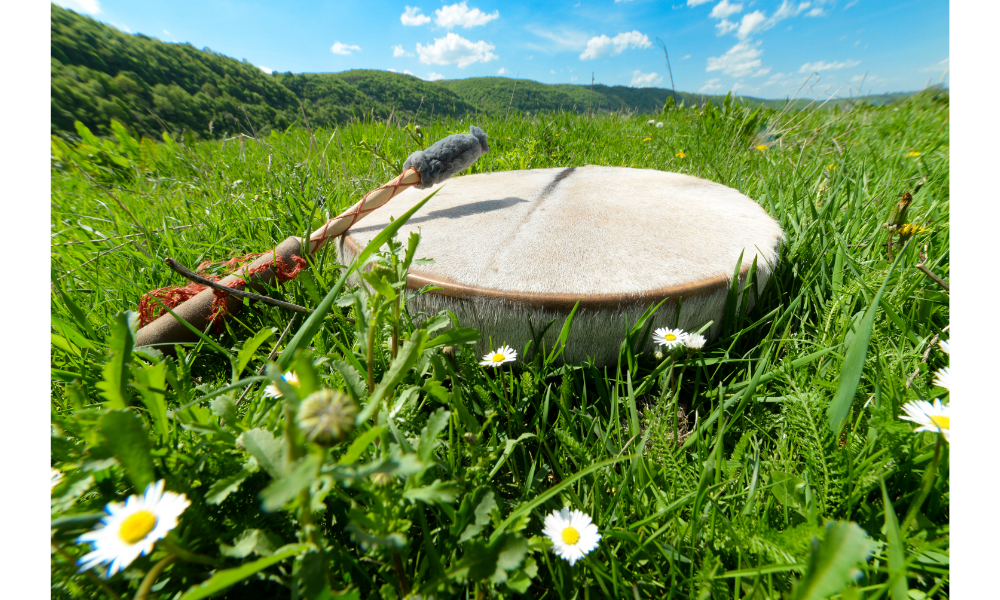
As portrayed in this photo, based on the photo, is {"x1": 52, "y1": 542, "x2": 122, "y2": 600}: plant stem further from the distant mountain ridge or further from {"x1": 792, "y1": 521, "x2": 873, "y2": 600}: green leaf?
the distant mountain ridge

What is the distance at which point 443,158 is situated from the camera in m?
1.44

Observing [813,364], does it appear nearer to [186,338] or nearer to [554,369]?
[554,369]

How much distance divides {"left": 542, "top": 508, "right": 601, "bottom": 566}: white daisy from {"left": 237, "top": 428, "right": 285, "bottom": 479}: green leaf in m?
0.38

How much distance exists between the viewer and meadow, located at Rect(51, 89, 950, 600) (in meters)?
0.46

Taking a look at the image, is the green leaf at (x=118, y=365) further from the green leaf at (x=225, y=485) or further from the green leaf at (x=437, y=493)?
the green leaf at (x=437, y=493)

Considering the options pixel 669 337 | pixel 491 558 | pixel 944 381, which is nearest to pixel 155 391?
pixel 491 558

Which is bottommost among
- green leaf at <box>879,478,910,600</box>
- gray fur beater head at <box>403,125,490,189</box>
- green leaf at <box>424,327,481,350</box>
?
green leaf at <box>879,478,910,600</box>

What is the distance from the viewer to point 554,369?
1.05m

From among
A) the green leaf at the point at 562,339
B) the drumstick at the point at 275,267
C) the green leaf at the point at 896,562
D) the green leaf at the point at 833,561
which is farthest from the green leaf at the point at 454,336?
the drumstick at the point at 275,267

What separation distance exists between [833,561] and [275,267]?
142 cm

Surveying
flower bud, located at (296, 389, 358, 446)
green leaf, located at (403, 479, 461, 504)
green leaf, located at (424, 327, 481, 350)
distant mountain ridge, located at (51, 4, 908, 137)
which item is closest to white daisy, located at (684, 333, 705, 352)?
green leaf, located at (424, 327, 481, 350)

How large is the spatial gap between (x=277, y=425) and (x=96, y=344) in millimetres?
892

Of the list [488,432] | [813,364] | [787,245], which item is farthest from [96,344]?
[787,245]

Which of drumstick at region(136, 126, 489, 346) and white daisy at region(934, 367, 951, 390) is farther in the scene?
drumstick at region(136, 126, 489, 346)
